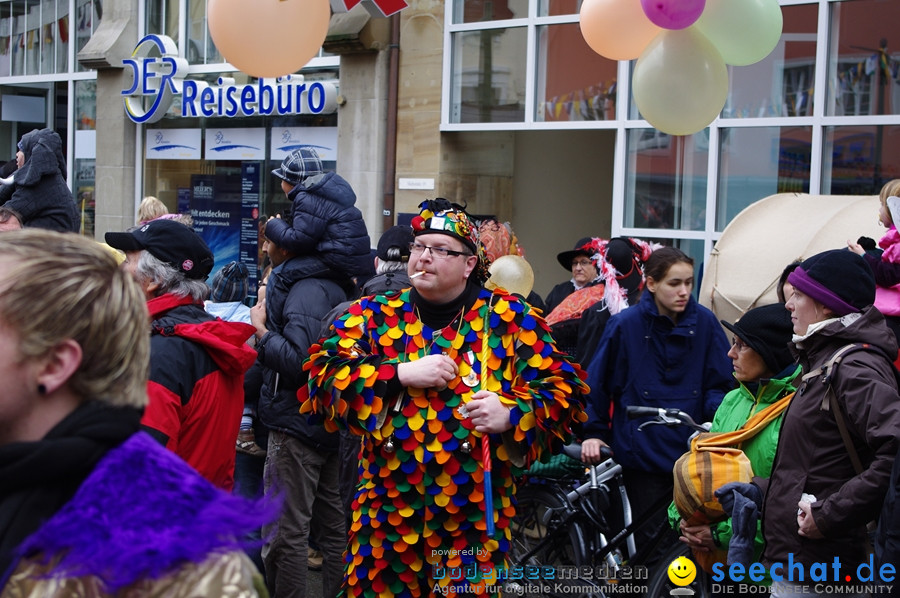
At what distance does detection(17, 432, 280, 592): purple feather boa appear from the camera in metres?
1.47

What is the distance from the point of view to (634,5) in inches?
218

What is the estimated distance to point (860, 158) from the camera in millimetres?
7895

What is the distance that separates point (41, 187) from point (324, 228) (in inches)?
132

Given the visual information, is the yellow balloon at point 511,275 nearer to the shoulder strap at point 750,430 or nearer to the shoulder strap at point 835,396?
the shoulder strap at point 750,430

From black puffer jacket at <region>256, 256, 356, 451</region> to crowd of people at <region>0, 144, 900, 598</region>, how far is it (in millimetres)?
15

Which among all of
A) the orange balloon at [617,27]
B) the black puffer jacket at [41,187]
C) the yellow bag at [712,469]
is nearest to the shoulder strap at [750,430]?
the yellow bag at [712,469]

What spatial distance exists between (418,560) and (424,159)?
22.2ft

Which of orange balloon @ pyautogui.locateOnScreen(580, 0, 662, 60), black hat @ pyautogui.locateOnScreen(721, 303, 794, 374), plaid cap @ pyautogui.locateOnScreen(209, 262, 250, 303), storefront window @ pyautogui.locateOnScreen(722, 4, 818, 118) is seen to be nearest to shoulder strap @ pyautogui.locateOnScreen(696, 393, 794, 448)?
black hat @ pyautogui.locateOnScreen(721, 303, 794, 374)

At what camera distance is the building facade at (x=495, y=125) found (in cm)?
803

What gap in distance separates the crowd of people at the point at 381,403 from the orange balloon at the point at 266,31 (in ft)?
2.80

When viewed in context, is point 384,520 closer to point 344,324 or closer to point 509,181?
point 344,324

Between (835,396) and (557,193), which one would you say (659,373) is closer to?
(835,396)

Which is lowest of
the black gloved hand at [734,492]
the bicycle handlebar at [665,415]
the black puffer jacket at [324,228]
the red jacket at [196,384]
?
the black gloved hand at [734,492]

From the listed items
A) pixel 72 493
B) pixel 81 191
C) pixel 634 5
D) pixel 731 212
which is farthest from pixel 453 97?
pixel 72 493
